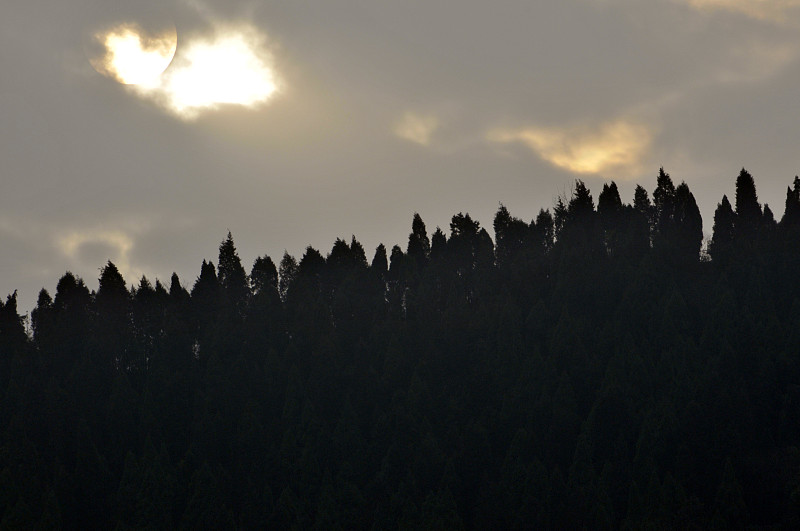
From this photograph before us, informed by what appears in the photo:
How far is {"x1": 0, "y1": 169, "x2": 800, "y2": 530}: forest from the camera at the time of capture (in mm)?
62281

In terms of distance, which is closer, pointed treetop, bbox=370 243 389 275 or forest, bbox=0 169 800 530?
forest, bbox=0 169 800 530

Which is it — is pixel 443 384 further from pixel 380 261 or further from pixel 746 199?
pixel 746 199

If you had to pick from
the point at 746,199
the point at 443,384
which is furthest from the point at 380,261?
the point at 746,199

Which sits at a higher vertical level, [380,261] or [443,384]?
[380,261]

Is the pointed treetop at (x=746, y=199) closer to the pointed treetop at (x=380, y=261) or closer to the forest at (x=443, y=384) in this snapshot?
the forest at (x=443, y=384)

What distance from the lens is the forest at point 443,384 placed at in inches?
2452

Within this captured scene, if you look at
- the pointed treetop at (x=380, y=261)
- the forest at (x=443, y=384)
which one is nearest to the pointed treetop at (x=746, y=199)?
the forest at (x=443, y=384)

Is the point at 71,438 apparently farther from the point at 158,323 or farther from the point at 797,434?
the point at 797,434

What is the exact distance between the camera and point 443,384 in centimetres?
7850

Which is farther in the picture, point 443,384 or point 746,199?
point 746,199

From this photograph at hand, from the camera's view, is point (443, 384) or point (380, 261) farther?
point (380, 261)

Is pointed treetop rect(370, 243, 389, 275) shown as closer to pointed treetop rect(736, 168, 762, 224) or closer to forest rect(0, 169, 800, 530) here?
forest rect(0, 169, 800, 530)

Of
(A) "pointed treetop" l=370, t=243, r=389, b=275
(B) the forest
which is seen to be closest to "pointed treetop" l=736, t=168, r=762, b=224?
(B) the forest

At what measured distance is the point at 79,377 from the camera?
82.8 metres
